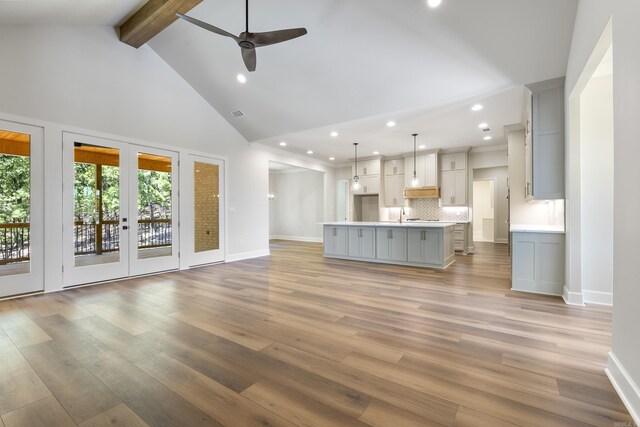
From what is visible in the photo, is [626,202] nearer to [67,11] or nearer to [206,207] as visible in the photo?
[206,207]

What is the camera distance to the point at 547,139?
376 cm

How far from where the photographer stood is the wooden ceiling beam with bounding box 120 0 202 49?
3.72m

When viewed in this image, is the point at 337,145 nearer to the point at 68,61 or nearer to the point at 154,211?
the point at 154,211

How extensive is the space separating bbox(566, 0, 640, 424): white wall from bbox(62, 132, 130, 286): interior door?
605 cm

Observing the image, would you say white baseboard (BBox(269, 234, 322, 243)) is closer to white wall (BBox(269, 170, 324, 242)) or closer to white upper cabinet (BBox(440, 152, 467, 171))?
white wall (BBox(269, 170, 324, 242))

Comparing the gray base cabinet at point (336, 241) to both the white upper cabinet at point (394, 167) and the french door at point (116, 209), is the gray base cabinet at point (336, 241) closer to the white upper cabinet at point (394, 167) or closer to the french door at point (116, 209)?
the white upper cabinet at point (394, 167)

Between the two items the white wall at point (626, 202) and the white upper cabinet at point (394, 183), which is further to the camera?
the white upper cabinet at point (394, 183)

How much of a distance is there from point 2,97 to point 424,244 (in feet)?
22.7

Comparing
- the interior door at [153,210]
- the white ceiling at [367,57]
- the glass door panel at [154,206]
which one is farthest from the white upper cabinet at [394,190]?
the glass door panel at [154,206]

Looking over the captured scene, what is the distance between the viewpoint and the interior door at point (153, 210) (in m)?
4.96

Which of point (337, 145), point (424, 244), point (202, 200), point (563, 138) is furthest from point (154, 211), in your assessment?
point (563, 138)

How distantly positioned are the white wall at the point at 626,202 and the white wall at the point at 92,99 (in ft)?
19.9

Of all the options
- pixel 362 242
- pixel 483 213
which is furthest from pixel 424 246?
pixel 483 213

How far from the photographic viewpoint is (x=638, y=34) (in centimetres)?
151
